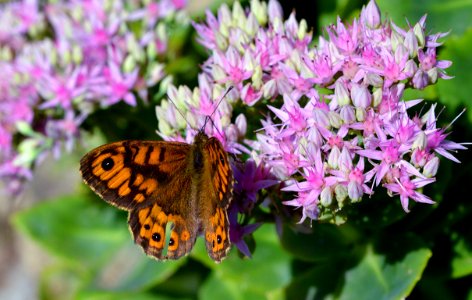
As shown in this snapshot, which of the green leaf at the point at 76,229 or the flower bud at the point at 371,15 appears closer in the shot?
the flower bud at the point at 371,15

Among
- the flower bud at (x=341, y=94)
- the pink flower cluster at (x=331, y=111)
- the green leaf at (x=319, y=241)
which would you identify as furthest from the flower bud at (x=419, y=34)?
the green leaf at (x=319, y=241)

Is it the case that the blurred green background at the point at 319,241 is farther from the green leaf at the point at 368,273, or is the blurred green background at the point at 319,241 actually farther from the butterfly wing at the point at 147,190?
the butterfly wing at the point at 147,190

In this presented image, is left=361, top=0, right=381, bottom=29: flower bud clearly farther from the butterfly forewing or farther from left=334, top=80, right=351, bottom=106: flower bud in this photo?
the butterfly forewing

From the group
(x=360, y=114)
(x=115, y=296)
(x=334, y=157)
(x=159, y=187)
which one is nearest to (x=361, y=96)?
(x=360, y=114)

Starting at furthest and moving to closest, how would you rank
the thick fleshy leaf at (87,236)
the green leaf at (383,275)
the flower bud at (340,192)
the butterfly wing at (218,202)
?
the thick fleshy leaf at (87,236) → the green leaf at (383,275) → the flower bud at (340,192) → the butterfly wing at (218,202)

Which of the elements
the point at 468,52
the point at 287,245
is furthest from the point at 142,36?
the point at 468,52

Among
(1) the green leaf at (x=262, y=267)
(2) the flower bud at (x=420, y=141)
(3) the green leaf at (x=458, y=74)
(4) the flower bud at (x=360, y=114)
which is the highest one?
(4) the flower bud at (x=360, y=114)
